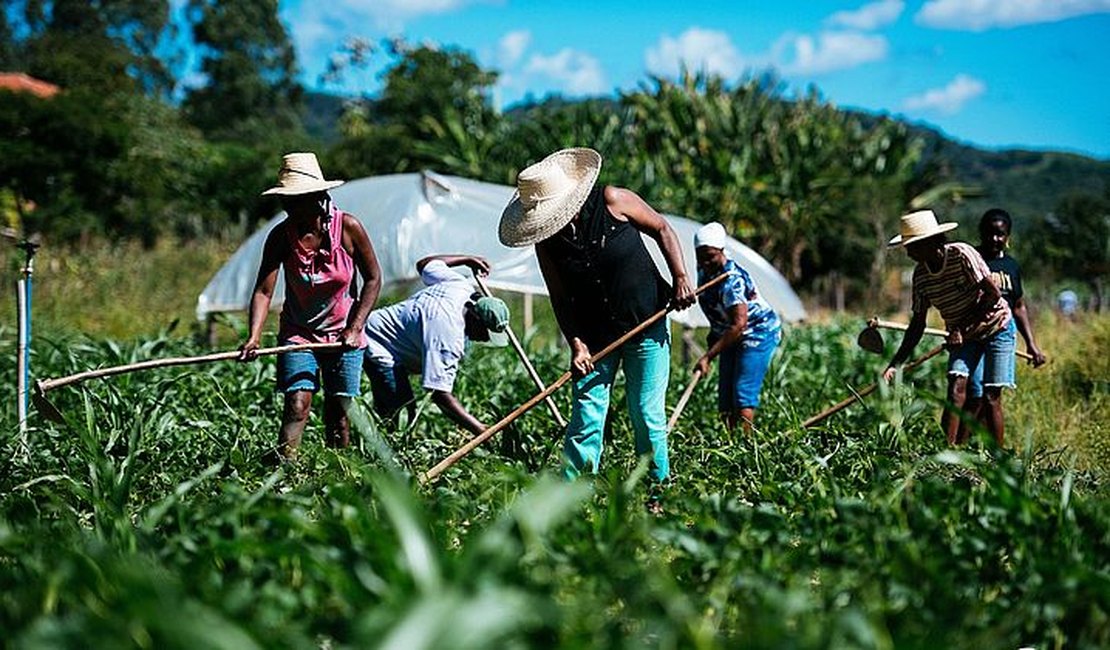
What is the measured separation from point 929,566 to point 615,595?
695 millimetres

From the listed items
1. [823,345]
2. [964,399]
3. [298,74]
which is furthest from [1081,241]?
[298,74]

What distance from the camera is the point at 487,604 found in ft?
6.29

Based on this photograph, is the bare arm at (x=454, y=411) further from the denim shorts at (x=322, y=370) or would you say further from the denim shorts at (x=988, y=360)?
the denim shorts at (x=988, y=360)

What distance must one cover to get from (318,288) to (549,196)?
45.9 inches

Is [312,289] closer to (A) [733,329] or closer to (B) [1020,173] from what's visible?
(A) [733,329]

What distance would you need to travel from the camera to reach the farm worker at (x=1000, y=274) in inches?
249

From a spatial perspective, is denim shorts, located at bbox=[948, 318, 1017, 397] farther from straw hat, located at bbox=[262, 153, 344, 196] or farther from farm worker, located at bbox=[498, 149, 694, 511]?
straw hat, located at bbox=[262, 153, 344, 196]

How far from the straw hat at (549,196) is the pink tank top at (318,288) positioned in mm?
790

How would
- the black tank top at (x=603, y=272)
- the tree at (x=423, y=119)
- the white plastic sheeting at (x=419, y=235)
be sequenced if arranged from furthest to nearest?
1. the tree at (x=423, y=119)
2. the white plastic sheeting at (x=419, y=235)
3. the black tank top at (x=603, y=272)

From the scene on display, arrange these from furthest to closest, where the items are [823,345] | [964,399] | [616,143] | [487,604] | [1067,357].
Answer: [616,143] → [823,345] → [1067,357] → [964,399] → [487,604]

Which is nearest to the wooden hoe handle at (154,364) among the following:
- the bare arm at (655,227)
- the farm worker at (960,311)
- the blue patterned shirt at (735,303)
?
the bare arm at (655,227)

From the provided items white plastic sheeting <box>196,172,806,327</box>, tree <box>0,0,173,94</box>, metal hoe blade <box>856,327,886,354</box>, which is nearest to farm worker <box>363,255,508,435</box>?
metal hoe blade <box>856,327,886,354</box>

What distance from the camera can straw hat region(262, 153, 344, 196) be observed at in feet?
17.0

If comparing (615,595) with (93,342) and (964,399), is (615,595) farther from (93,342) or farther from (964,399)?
(93,342)
